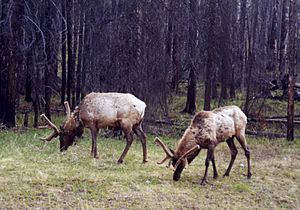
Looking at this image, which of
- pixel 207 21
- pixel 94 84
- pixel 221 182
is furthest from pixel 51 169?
pixel 207 21

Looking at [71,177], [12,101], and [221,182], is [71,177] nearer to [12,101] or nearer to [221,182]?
[221,182]

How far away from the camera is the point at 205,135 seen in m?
9.43

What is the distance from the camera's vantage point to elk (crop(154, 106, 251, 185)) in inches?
364

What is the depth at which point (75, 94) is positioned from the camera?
20.0 m

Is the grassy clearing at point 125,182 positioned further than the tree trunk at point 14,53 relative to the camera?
No

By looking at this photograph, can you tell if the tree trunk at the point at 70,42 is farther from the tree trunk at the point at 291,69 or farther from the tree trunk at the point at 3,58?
the tree trunk at the point at 291,69

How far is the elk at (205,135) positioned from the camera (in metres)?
9.25

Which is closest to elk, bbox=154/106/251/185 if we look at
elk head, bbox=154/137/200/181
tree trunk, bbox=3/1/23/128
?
elk head, bbox=154/137/200/181

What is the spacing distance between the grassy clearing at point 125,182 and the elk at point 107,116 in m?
0.47

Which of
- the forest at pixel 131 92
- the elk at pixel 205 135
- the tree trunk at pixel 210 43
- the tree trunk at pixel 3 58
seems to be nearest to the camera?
the forest at pixel 131 92

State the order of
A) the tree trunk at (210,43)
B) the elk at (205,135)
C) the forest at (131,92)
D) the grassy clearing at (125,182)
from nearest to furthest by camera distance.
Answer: the grassy clearing at (125,182)
the forest at (131,92)
the elk at (205,135)
the tree trunk at (210,43)

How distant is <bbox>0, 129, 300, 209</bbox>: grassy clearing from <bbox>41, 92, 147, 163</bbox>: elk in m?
0.47

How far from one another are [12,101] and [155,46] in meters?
4.48

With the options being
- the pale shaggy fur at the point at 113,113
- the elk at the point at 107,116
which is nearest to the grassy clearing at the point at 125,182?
the elk at the point at 107,116
